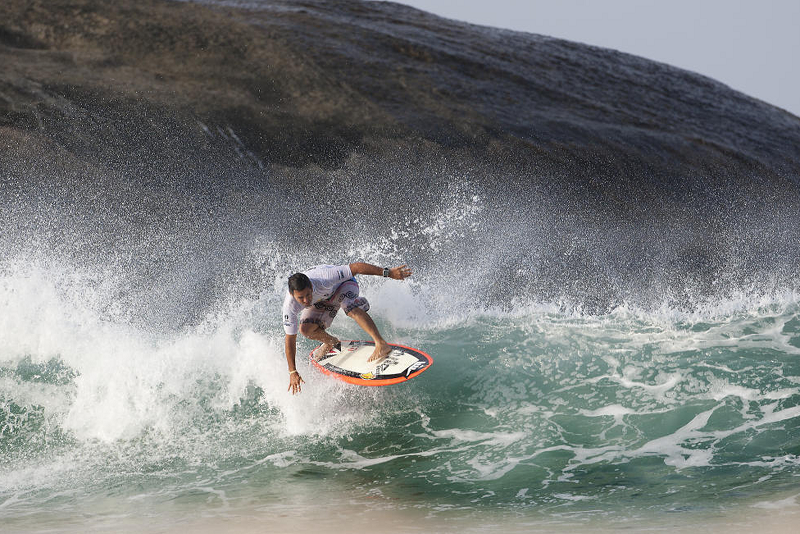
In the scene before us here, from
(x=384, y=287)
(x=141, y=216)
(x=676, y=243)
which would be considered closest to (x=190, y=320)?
(x=141, y=216)

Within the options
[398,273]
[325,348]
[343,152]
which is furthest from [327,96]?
[398,273]

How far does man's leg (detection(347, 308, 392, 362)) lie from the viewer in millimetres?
6805

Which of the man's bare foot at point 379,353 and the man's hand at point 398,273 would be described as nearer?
the man's hand at point 398,273

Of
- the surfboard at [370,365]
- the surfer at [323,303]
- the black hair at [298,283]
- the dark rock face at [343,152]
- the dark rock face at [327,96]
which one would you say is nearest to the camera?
the black hair at [298,283]

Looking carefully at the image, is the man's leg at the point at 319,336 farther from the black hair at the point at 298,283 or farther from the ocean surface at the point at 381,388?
the black hair at the point at 298,283

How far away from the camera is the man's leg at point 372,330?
6.80 meters

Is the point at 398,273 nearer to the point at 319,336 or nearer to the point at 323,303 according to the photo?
the point at 323,303

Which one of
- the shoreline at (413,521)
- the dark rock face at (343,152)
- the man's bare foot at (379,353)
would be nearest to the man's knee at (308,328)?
the man's bare foot at (379,353)

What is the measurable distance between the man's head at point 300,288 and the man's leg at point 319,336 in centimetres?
88

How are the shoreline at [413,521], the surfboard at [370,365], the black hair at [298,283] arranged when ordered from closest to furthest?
the shoreline at [413,521], the black hair at [298,283], the surfboard at [370,365]

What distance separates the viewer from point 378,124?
1321cm

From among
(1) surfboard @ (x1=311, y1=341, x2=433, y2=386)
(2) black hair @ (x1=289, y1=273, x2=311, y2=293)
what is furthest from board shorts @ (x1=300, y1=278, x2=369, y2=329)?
(2) black hair @ (x1=289, y1=273, x2=311, y2=293)

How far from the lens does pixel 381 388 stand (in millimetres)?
7227

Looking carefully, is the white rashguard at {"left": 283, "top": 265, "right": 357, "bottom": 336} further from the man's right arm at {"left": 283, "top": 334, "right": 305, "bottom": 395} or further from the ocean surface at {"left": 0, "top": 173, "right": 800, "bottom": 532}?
the ocean surface at {"left": 0, "top": 173, "right": 800, "bottom": 532}
